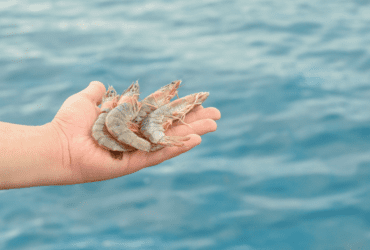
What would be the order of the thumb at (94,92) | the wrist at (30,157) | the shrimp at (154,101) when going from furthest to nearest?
the thumb at (94,92) → the shrimp at (154,101) → the wrist at (30,157)

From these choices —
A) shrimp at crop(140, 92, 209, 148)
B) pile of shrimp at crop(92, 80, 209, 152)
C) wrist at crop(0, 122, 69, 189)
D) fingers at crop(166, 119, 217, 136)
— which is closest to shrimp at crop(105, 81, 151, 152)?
pile of shrimp at crop(92, 80, 209, 152)

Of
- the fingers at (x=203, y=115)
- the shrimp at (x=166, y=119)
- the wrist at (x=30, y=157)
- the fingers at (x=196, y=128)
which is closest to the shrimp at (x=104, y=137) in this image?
the shrimp at (x=166, y=119)

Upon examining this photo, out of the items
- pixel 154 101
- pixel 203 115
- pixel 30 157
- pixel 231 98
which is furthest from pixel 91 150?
pixel 231 98

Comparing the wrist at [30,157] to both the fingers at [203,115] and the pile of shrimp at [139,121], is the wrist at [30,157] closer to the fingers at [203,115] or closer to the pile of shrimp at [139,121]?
the pile of shrimp at [139,121]

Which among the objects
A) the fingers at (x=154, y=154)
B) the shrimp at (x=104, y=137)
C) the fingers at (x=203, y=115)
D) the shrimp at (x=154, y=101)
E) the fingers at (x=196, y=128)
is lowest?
the fingers at (x=154, y=154)

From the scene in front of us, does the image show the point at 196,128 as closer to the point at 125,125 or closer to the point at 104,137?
the point at 125,125

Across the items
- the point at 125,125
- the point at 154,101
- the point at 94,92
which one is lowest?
the point at 125,125

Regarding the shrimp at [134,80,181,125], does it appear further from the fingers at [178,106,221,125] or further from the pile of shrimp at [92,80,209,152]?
the fingers at [178,106,221,125]
